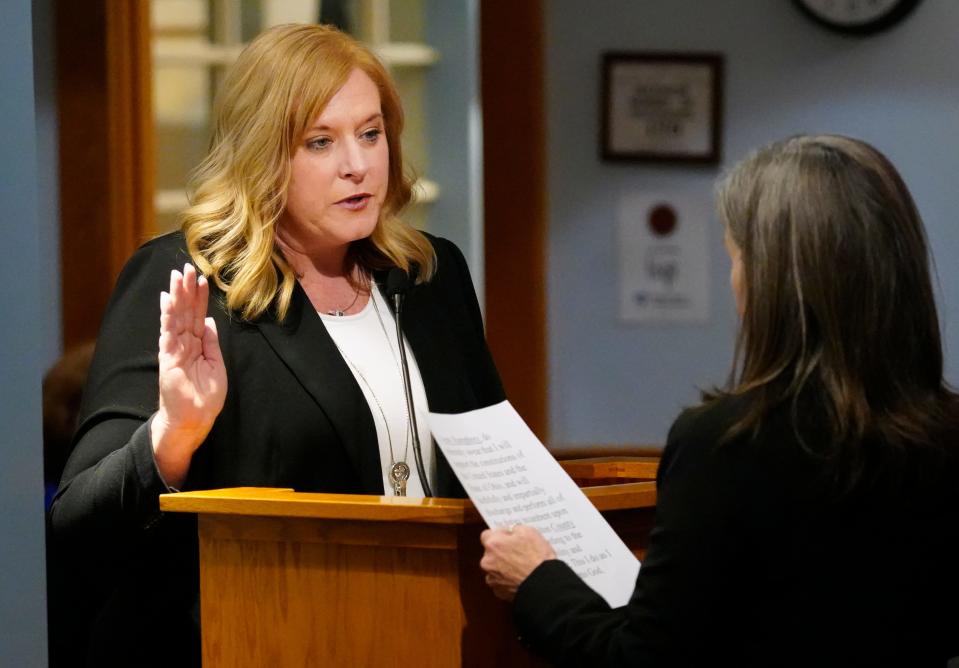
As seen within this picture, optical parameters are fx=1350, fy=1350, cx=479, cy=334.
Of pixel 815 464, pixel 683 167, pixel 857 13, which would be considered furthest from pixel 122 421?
pixel 857 13

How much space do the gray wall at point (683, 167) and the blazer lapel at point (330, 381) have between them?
2558mm

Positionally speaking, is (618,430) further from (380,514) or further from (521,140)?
(380,514)

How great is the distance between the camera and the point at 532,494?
1563 mm

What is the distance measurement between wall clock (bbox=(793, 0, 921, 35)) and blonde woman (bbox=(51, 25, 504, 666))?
8.59 ft

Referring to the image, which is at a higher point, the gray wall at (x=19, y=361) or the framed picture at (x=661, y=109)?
the framed picture at (x=661, y=109)

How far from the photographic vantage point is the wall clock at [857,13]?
14.7 ft

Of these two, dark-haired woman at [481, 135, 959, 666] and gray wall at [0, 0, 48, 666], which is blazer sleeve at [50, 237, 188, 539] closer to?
gray wall at [0, 0, 48, 666]

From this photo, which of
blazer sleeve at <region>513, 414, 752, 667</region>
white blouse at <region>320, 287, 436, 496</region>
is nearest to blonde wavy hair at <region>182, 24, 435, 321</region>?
white blouse at <region>320, 287, 436, 496</region>

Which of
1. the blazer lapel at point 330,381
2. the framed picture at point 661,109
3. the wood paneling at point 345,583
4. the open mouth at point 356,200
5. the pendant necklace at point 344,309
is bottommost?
the wood paneling at point 345,583

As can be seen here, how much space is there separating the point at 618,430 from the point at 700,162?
0.96 metres

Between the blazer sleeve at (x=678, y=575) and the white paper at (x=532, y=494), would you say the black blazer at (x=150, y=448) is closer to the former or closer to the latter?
the white paper at (x=532, y=494)

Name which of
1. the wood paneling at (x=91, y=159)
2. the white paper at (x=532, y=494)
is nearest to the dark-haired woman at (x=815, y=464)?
the white paper at (x=532, y=494)

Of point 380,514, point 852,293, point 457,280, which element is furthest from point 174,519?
point 852,293

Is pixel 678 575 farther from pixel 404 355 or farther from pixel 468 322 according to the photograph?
pixel 468 322
